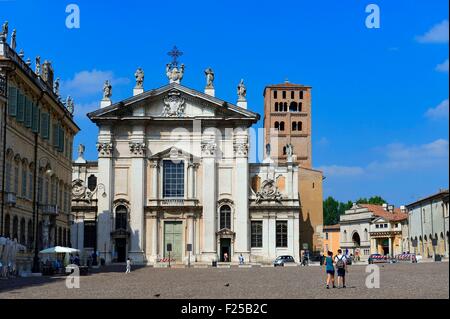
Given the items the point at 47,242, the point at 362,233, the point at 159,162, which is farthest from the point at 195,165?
the point at 362,233

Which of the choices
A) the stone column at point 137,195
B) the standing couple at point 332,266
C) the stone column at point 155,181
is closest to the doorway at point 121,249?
the stone column at point 137,195

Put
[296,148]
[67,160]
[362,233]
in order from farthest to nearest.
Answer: [362,233], [296,148], [67,160]

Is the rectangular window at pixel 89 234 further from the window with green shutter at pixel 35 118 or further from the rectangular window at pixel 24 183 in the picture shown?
the rectangular window at pixel 24 183

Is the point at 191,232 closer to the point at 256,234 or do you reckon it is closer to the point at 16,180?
the point at 256,234

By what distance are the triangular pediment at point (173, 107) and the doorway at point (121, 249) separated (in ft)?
36.4

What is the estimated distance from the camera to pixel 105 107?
224 feet

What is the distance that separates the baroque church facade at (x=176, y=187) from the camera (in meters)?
66.9

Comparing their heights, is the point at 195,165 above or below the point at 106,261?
above

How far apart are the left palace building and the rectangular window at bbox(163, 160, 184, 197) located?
12.7 meters

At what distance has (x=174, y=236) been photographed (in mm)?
67562

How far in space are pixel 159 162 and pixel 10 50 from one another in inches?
1132

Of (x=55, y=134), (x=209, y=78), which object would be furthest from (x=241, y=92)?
(x=55, y=134)

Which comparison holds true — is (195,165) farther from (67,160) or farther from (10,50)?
(10,50)

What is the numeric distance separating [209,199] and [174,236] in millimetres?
4663
